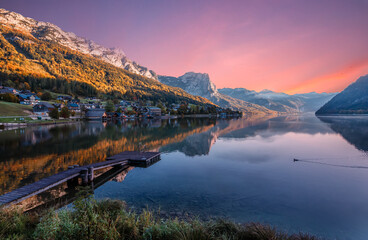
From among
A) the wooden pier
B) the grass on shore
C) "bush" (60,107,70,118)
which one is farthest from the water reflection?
the grass on shore

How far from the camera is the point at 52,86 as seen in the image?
176 m

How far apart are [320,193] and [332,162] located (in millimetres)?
14919

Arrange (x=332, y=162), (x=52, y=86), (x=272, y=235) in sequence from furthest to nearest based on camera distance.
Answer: (x=52, y=86)
(x=332, y=162)
(x=272, y=235)

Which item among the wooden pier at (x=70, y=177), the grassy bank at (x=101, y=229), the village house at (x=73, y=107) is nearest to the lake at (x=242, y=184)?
the wooden pier at (x=70, y=177)

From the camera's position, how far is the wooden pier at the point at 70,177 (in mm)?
12516

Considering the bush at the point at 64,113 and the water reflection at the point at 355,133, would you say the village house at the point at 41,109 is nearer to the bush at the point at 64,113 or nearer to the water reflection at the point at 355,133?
the bush at the point at 64,113

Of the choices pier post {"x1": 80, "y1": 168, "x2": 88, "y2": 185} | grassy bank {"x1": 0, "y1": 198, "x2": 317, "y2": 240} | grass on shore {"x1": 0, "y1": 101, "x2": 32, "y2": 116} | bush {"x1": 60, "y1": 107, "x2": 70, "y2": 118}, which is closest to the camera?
grassy bank {"x1": 0, "y1": 198, "x2": 317, "y2": 240}

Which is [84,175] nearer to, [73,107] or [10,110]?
[10,110]

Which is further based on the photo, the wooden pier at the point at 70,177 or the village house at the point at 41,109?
the village house at the point at 41,109

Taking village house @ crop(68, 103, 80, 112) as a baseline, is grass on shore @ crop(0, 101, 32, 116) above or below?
below

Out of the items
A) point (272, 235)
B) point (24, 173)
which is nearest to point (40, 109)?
point (24, 173)

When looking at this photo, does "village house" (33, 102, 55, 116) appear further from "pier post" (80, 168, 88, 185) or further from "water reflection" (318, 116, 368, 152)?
"water reflection" (318, 116, 368, 152)

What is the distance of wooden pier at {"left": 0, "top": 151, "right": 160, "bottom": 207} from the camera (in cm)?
1252

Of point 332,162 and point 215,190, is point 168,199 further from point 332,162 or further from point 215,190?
point 332,162
